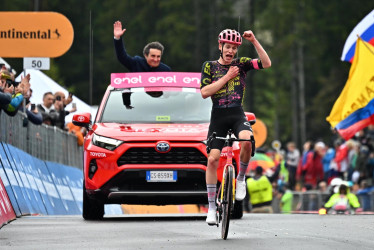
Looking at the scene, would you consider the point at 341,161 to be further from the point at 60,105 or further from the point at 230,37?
the point at 230,37

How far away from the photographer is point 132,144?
15.7 m

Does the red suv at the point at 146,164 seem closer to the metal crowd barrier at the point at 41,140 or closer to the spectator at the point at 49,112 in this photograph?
the metal crowd barrier at the point at 41,140

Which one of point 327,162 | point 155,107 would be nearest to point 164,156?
point 155,107

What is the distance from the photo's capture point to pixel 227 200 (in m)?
12.3

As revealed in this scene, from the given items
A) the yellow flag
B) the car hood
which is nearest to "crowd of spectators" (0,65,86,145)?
the car hood

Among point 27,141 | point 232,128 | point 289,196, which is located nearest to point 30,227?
point 232,128

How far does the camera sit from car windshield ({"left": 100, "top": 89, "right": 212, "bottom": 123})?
16.7 meters

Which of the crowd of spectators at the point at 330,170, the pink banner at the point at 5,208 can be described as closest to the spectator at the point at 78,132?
the crowd of spectators at the point at 330,170

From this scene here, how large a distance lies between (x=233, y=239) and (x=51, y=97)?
11110 millimetres

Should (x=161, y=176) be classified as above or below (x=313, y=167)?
above

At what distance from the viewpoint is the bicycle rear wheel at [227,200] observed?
477 inches

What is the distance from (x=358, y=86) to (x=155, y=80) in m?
7.15

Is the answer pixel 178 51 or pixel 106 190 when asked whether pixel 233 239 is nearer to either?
pixel 106 190

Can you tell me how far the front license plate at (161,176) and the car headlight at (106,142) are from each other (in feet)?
1.78
